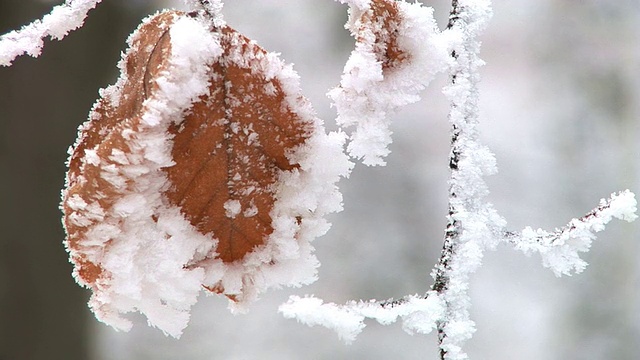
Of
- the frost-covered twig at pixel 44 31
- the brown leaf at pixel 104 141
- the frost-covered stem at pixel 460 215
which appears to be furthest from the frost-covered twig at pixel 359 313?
the frost-covered twig at pixel 44 31

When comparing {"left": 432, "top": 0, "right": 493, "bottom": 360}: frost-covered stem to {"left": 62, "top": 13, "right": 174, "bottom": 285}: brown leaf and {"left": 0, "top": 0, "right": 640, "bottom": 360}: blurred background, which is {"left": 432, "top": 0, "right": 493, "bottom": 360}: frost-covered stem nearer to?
{"left": 62, "top": 13, "right": 174, "bottom": 285}: brown leaf

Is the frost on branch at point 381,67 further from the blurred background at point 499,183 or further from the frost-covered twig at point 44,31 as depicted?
the blurred background at point 499,183

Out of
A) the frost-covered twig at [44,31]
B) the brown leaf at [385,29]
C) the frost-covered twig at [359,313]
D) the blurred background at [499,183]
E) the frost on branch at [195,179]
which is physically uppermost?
the blurred background at [499,183]

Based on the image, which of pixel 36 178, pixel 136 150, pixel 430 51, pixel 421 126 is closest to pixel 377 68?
pixel 430 51

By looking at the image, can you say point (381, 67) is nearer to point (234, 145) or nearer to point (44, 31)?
point (234, 145)

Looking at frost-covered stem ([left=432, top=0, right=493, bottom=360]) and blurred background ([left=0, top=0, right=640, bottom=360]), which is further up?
blurred background ([left=0, top=0, right=640, bottom=360])

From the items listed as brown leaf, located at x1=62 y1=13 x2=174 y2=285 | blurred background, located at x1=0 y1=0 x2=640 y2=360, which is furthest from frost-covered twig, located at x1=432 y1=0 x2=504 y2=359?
blurred background, located at x1=0 y1=0 x2=640 y2=360

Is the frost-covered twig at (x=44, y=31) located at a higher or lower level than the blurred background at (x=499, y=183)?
lower
